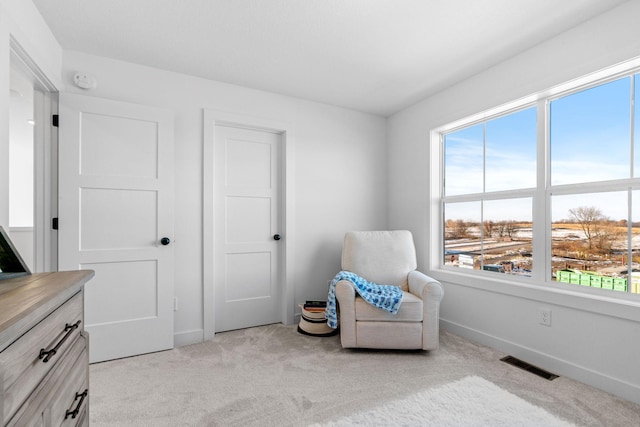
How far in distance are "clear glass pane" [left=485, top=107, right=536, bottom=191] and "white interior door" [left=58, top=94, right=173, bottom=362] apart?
2.79m

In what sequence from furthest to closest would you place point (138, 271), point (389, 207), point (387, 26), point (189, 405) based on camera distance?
point (389, 207)
point (138, 271)
point (387, 26)
point (189, 405)

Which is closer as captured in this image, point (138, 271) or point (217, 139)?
point (138, 271)

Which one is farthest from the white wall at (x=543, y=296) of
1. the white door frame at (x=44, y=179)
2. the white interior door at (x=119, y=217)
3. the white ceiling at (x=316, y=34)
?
the white door frame at (x=44, y=179)

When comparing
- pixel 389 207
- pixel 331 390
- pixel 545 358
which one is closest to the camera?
pixel 331 390

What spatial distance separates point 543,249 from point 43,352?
2.88 meters

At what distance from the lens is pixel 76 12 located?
199 cm

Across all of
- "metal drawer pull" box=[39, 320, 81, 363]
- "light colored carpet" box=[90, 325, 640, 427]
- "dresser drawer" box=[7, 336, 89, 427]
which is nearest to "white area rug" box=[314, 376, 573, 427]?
"light colored carpet" box=[90, 325, 640, 427]

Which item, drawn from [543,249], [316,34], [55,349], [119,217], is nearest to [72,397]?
[55,349]

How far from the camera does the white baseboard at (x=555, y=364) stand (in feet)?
6.24

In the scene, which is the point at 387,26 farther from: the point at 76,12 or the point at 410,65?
the point at 76,12

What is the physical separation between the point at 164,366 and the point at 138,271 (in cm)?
75

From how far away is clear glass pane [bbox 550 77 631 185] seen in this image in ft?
6.77

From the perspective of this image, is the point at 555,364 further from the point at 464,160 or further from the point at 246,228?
the point at 246,228

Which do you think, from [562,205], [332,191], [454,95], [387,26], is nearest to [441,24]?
[387,26]
